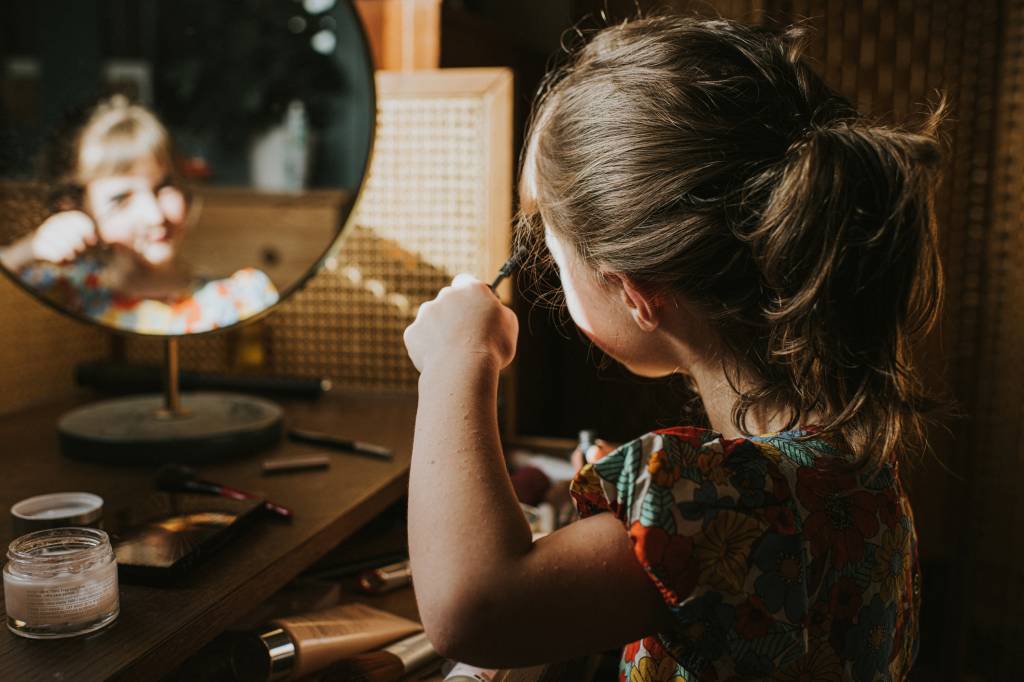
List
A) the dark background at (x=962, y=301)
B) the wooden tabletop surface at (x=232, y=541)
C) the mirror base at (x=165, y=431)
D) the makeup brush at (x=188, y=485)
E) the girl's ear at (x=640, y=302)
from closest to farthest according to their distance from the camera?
Result: the wooden tabletop surface at (x=232, y=541) → the girl's ear at (x=640, y=302) → the makeup brush at (x=188, y=485) → the mirror base at (x=165, y=431) → the dark background at (x=962, y=301)

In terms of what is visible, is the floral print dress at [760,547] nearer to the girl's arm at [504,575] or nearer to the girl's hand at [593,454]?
the girl's arm at [504,575]

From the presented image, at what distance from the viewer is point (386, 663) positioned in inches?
28.3

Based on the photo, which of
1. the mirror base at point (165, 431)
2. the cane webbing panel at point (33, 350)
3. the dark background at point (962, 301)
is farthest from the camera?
the dark background at point (962, 301)

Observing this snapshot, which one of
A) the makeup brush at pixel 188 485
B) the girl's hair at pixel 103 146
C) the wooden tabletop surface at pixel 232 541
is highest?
the girl's hair at pixel 103 146

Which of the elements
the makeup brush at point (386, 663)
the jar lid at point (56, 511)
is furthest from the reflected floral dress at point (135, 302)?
the makeup brush at point (386, 663)

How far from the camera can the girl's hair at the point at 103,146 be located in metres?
0.99

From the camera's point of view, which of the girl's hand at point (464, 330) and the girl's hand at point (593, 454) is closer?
the girl's hand at point (464, 330)

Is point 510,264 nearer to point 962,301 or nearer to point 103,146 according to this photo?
point 103,146

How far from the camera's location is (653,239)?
64cm

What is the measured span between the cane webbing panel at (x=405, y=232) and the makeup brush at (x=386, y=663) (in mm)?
528

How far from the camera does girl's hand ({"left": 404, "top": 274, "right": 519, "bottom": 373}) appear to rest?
684 mm

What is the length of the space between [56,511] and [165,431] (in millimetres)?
215

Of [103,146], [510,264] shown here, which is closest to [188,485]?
[510,264]

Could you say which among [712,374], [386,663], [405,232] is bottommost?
[386,663]
